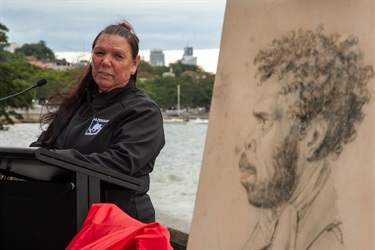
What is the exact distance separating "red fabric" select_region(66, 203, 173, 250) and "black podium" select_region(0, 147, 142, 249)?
0.18m

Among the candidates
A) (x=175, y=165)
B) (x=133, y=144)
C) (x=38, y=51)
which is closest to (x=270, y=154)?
(x=133, y=144)

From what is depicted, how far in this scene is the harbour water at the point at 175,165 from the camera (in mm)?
29028

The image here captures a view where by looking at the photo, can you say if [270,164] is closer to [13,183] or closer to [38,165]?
[38,165]

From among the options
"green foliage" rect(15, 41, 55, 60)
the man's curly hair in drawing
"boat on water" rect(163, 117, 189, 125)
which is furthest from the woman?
"green foliage" rect(15, 41, 55, 60)

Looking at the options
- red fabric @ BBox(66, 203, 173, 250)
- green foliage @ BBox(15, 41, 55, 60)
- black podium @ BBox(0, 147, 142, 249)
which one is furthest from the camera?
green foliage @ BBox(15, 41, 55, 60)

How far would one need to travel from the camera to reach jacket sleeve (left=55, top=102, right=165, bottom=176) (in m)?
3.09

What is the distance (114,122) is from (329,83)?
66.8 inches

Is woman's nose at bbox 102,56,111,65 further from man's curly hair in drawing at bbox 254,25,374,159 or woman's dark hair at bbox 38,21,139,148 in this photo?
man's curly hair in drawing at bbox 254,25,374,159

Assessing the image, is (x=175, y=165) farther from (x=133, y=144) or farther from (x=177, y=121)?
(x=133, y=144)

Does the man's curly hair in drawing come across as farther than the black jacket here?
No

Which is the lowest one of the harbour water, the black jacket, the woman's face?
the harbour water

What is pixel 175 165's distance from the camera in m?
53.0

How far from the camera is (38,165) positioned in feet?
10.2

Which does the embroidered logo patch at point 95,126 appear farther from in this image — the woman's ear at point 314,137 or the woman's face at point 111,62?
the woman's ear at point 314,137
